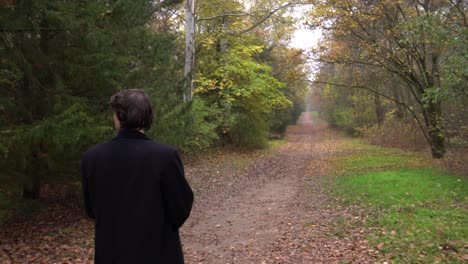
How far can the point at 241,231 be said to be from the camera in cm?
816

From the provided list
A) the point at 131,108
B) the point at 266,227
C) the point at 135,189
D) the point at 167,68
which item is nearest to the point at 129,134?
the point at 131,108

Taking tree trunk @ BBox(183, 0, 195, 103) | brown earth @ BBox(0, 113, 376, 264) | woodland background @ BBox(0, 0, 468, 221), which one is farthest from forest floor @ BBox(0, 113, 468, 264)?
tree trunk @ BBox(183, 0, 195, 103)

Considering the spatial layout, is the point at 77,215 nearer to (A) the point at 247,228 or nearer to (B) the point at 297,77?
(A) the point at 247,228

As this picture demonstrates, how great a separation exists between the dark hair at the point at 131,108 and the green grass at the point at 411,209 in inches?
199

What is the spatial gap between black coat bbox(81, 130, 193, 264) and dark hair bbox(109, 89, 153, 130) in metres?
0.07

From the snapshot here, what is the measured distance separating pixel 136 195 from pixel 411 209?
25.5 ft

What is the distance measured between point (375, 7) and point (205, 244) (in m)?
13.0

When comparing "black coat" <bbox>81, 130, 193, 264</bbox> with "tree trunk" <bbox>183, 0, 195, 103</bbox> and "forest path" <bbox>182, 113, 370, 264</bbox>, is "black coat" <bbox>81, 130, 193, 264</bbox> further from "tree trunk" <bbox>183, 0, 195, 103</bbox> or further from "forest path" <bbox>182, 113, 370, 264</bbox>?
"tree trunk" <bbox>183, 0, 195, 103</bbox>

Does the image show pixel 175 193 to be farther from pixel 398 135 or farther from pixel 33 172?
pixel 398 135

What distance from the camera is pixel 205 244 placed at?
740cm

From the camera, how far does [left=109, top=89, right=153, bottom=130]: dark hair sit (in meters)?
2.42

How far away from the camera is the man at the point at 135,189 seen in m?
2.38

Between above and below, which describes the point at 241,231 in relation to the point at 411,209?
below

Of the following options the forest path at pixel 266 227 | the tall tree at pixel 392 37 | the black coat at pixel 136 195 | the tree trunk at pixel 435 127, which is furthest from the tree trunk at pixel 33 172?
the tree trunk at pixel 435 127
